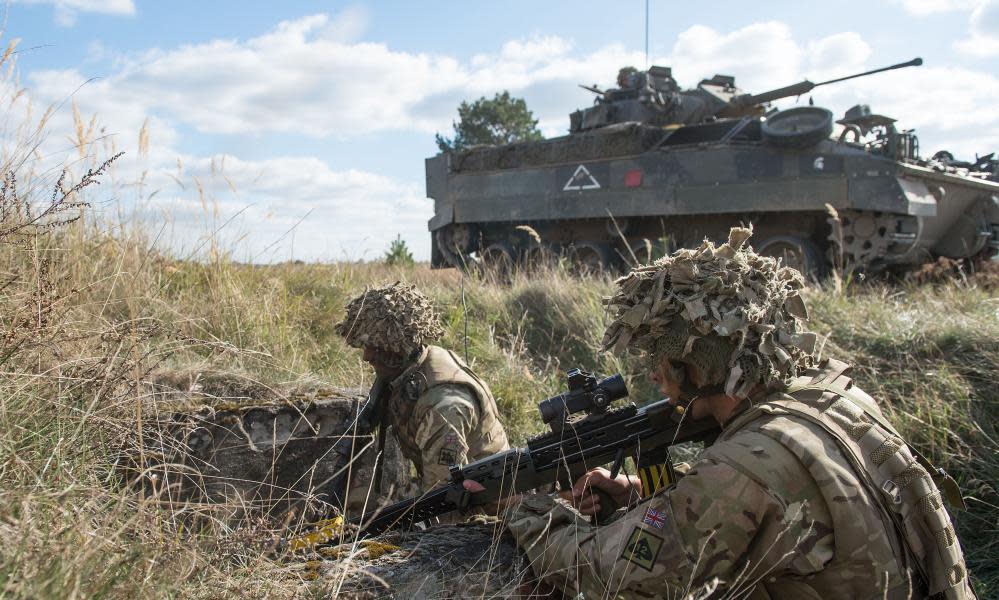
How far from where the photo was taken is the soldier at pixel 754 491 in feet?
5.92

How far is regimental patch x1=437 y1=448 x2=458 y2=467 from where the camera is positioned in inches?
134

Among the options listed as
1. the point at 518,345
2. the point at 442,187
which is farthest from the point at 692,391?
the point at 442,187

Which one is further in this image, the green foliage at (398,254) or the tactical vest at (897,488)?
the green foliage at (398,254)

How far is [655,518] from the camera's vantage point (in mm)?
1866

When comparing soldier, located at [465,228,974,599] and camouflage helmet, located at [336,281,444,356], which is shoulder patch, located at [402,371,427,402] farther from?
soldier, located at [465,228,974,599]

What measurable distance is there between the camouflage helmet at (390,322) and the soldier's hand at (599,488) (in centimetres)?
153

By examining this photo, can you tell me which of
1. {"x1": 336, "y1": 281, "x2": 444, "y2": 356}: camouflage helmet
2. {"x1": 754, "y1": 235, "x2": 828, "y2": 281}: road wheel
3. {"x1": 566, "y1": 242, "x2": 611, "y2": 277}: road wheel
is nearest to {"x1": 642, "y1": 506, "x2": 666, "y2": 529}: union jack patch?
{"x1": 336, "y1": 281, "x2": 444, "y2": 356}: camouflage helmet

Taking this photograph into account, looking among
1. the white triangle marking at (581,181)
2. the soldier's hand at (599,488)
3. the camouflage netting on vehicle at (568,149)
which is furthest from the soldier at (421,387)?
the white triangle marking at (581,181)

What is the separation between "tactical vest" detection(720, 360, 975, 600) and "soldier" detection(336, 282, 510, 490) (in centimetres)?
173

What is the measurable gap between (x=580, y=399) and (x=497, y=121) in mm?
35263

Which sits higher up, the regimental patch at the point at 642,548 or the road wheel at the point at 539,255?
the road wheel at the point at 539,255

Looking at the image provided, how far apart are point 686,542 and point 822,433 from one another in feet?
A: 1.38

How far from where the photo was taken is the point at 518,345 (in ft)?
23.9

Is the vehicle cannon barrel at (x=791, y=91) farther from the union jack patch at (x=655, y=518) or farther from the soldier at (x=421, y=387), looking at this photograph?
the union jack patch at (x=655, y=518)
